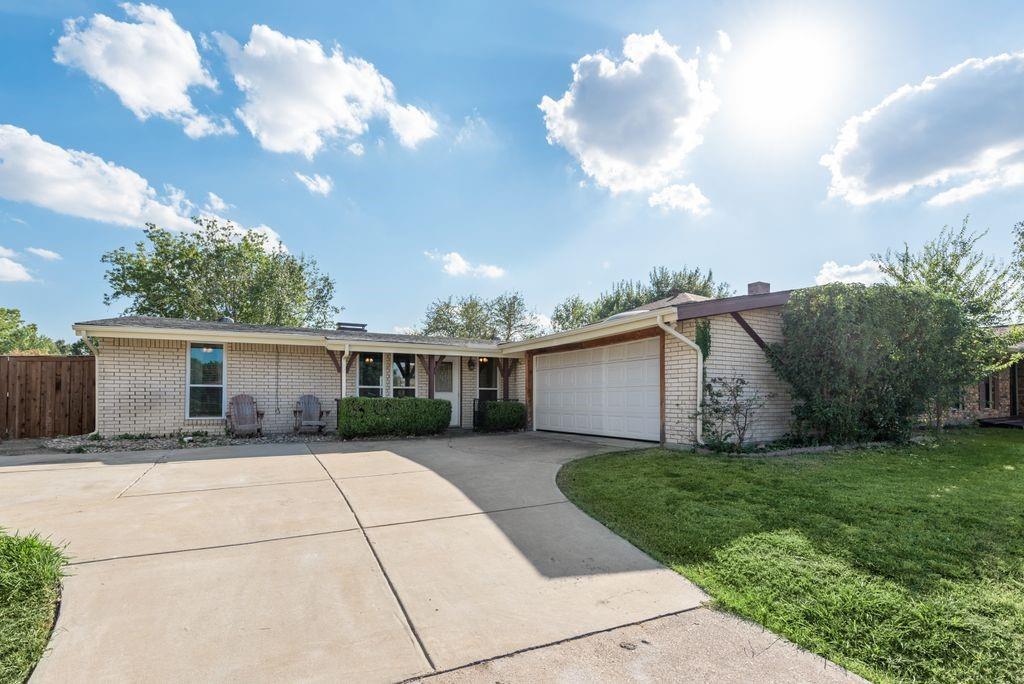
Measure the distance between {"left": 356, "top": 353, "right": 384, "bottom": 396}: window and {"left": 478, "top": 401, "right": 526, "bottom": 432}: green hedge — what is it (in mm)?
2932

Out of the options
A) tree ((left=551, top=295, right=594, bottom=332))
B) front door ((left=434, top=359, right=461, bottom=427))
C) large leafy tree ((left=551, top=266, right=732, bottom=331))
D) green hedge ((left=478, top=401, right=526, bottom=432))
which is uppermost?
large leafy tree ((left=551, top=266, right=732, bottom=331))

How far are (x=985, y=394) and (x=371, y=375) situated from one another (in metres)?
18.6

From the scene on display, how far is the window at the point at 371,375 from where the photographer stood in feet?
39.4

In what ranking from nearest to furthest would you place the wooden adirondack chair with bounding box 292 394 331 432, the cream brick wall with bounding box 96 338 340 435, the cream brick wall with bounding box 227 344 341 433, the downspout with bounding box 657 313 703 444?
the downspout with bounding box 657 313 703 444 → the cream brick wall with bounding box 96 338 340 435 → the wooden adirondack chair with bounding box 292 394 331 432 → the cream brick wall with bounding box 227 344 341 433

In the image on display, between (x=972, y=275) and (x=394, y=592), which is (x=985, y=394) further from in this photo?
(x=394, y=592)

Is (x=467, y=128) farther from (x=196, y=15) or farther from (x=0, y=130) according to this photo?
(x=0, y=130)

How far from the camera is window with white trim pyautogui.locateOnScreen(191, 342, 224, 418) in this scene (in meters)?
10.3

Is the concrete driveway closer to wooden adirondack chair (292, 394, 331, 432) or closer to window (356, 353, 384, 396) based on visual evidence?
wooden adirondack chair (292, 394, 331, 432)

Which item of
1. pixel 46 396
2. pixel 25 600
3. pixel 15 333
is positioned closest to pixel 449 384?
pixel 46 396

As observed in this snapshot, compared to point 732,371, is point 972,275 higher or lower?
higher

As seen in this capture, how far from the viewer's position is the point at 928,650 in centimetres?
215

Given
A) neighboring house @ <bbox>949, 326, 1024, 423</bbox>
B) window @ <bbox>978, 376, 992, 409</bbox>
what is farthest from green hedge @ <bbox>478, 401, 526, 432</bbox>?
window @ <bbox>978, 376, 992, 409</bbox>

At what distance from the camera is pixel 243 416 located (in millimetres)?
10109

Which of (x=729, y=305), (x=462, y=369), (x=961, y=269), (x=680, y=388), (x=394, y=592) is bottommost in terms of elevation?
(x=394, y=592)
